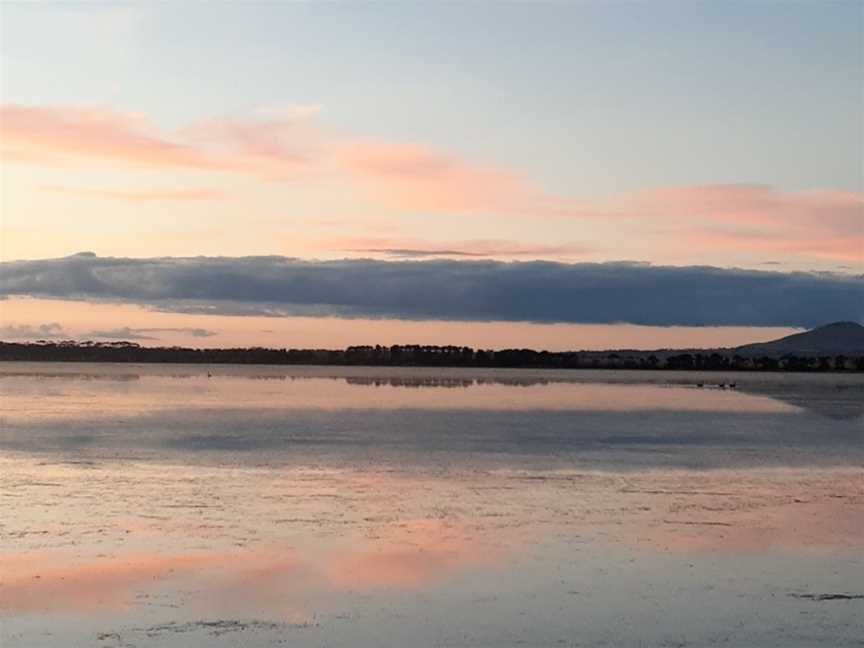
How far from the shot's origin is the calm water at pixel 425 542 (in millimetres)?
9617

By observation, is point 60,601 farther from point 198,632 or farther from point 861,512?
point 861,512

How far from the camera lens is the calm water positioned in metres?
9.62

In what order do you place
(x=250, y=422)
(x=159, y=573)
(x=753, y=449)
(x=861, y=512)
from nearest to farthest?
(x=159, y=573), (x=861, y=512), (x=753, y=449), (x=250, y=422)

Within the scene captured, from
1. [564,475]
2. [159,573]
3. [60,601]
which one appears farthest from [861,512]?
[60,601]

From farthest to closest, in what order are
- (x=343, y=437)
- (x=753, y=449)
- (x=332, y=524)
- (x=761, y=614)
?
(x=343, y=437), (x=753, y=449), (x=332, y=524), (x=761, y=614)

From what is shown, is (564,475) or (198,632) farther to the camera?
(564,475)

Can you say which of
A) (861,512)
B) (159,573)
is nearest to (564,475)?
(861,512)

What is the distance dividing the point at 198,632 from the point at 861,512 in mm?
9928

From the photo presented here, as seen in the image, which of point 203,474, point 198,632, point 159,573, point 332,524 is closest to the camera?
point 198,632

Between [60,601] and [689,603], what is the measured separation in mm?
5451

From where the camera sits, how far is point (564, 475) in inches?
769

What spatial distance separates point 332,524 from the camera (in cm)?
1422

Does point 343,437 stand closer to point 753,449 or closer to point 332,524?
point 753,449

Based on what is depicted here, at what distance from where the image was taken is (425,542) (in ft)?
43.4
